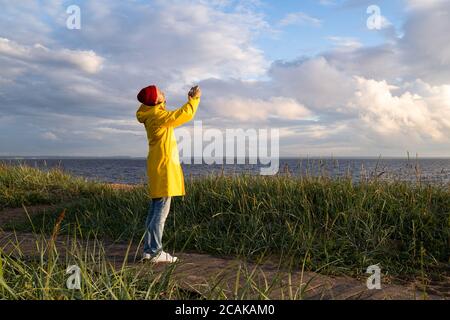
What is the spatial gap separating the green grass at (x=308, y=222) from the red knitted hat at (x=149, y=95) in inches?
65.2

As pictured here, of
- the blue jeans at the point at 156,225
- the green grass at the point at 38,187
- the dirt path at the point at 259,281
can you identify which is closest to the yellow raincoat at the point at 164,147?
the blue jeans at the point at 156,225

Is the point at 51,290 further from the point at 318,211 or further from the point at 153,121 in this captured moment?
the point at 318,211

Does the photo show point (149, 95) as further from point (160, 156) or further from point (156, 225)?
point (156, 225)

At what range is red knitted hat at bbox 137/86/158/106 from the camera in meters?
5.34

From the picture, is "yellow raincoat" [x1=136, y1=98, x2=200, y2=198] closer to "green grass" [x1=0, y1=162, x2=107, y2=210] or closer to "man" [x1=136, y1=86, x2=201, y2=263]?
"man" [x1=136, y1=86, x2=201, y2=263]

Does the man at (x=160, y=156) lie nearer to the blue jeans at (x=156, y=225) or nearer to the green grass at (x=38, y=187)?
the blue jeans at (x=156, y=225)

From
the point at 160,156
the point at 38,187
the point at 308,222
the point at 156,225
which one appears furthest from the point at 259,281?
the point at 38,187

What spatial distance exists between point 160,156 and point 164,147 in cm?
12

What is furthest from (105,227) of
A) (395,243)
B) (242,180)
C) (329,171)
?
(395,243)

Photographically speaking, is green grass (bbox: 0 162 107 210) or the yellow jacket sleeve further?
green grass (bbox: 0 162 107 210)

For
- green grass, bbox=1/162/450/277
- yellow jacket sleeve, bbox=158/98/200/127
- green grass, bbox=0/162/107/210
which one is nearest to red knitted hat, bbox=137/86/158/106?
yellow jacket sleeve, bbox=158/98/200/127

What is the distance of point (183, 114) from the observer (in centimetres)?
514

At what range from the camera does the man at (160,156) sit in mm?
5188
